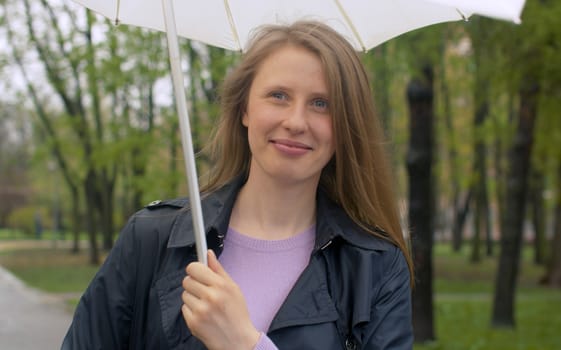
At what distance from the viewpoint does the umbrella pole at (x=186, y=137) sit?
7.04 feet

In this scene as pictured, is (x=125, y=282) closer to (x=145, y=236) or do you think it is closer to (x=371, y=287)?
(x=145, y=236)

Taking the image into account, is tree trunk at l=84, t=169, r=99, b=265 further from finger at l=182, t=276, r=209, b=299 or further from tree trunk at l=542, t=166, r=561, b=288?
finger at l=182, t=276, r=209, b=299

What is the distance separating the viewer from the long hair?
7.70ft

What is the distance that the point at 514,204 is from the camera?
13758mm

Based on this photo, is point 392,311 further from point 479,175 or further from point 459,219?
point 459,219

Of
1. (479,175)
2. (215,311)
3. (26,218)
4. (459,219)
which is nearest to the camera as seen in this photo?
(215,311)

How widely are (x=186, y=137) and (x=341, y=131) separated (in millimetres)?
446

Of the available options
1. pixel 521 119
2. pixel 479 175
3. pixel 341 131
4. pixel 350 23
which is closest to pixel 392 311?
pixel 341 131

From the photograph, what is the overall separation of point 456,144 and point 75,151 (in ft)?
41.0

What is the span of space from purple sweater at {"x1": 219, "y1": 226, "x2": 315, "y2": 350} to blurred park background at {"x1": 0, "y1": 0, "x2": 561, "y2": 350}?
548mm

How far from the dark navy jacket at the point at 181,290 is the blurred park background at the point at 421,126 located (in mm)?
596

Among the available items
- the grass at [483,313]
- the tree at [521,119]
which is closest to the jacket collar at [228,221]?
the grass at [483,313]

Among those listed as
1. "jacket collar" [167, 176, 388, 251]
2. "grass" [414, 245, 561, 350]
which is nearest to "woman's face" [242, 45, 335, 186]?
"jacket collar" [167, 176, 388, 251]

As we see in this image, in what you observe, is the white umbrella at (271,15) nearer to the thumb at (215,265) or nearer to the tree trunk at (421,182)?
the thumb at (215,265)
